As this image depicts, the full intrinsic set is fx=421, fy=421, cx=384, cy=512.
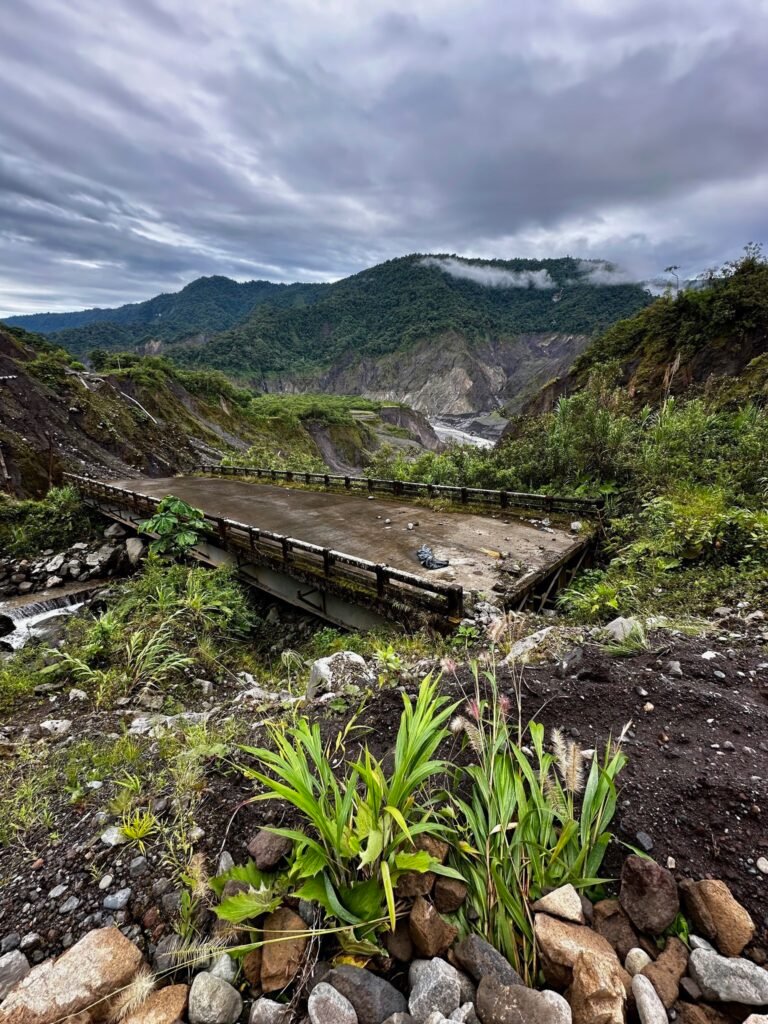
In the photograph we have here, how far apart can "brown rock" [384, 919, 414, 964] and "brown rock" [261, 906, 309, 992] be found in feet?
1.17

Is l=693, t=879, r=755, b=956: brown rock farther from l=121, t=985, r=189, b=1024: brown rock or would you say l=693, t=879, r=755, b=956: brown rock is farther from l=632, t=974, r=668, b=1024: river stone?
l=121, t=985, r=189, b=1024: brown rock

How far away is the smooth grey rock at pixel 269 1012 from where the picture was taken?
5.17 ft

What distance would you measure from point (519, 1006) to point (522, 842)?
0.59 meters

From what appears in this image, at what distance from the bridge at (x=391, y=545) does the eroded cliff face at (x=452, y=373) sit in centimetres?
12474

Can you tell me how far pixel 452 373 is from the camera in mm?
143125

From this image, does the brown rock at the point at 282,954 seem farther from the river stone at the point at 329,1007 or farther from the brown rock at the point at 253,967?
the river stone at the point at 329,1007

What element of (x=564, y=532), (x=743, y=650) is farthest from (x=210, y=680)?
(x=564, y=532)

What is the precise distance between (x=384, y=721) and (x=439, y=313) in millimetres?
195698

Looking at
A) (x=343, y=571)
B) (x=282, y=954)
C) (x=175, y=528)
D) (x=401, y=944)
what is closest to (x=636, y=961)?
(x=401, y=944)

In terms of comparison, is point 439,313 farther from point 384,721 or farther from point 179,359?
point 384,721

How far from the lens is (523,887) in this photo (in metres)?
1.81

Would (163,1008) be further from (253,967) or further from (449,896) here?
(449,896)

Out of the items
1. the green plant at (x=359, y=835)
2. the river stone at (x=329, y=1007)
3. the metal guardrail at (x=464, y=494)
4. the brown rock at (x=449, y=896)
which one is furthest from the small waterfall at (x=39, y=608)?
the brown rock at (x=449, y=896)

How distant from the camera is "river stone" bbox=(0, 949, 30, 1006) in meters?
1.92
